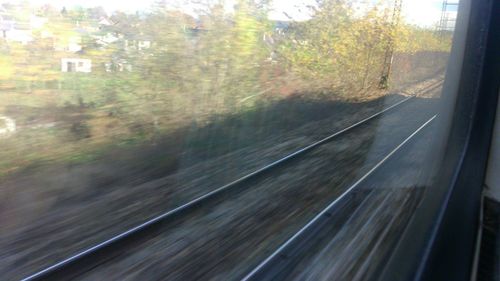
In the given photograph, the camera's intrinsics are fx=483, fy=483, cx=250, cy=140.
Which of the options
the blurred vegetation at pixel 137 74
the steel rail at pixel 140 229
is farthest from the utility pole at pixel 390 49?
the steel rail at pixel 140 229

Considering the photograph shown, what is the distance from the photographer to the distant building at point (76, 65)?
231 inches

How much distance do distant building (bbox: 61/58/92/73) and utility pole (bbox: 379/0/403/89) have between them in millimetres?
12728

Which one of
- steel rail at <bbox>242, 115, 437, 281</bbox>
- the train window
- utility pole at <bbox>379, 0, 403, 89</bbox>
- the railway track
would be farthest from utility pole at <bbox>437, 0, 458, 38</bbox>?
the railway track

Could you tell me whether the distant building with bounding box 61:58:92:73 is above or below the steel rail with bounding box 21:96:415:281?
above

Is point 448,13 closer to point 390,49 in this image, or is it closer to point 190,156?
point 390,49

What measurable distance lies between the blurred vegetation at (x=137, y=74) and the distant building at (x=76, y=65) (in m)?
0.05

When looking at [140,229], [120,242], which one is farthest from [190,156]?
[120,242]

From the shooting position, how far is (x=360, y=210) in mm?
5555

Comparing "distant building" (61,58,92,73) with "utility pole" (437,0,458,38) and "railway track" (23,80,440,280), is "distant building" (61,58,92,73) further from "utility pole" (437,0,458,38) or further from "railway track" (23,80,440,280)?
"utility pole" (437,0,458,38)

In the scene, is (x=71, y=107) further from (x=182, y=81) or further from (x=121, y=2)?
(x=182, y=81)

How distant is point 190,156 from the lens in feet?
24.5

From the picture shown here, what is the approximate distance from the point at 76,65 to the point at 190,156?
225 centimetres

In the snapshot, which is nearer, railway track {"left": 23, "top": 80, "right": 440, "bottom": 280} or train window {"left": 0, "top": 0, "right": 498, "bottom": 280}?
railway track {"left": 23, "top": 80, "right": 440, "bottom": 280}

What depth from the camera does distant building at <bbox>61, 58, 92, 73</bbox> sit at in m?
5.86
